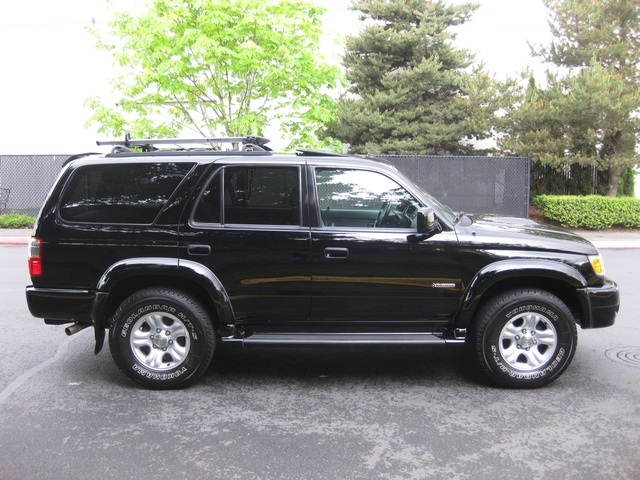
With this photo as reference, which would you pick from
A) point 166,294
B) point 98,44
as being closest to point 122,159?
point 166,294

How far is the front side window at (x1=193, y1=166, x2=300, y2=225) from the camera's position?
478 cm

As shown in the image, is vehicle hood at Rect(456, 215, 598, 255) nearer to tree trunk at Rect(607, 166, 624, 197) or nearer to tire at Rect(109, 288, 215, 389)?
tire at Rect(109, 288, 215, 389)

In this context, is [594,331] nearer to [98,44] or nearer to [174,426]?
[174,426]

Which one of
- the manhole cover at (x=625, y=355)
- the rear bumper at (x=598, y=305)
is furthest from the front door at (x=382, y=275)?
the manhole cover at (x=625, y=355)

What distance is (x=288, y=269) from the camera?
4691 millimetres

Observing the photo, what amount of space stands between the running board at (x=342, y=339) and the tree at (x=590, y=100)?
1483 cm

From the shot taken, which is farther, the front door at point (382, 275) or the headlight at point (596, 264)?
the headlight at point (596, 264)

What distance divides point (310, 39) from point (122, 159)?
473 inches

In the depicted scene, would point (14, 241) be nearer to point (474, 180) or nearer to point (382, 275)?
point (474, 180)

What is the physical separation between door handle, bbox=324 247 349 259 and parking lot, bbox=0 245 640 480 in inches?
42.2

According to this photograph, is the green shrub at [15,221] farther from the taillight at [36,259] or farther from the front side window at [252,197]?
the front side window at [252,197]

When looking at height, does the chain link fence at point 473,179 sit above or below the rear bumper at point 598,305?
above

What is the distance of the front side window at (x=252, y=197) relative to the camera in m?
4.78

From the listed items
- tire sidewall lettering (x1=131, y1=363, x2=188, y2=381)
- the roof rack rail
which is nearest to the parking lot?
tire sidewall lettering (x1=131, y1=363, x2=188, y2=381)
